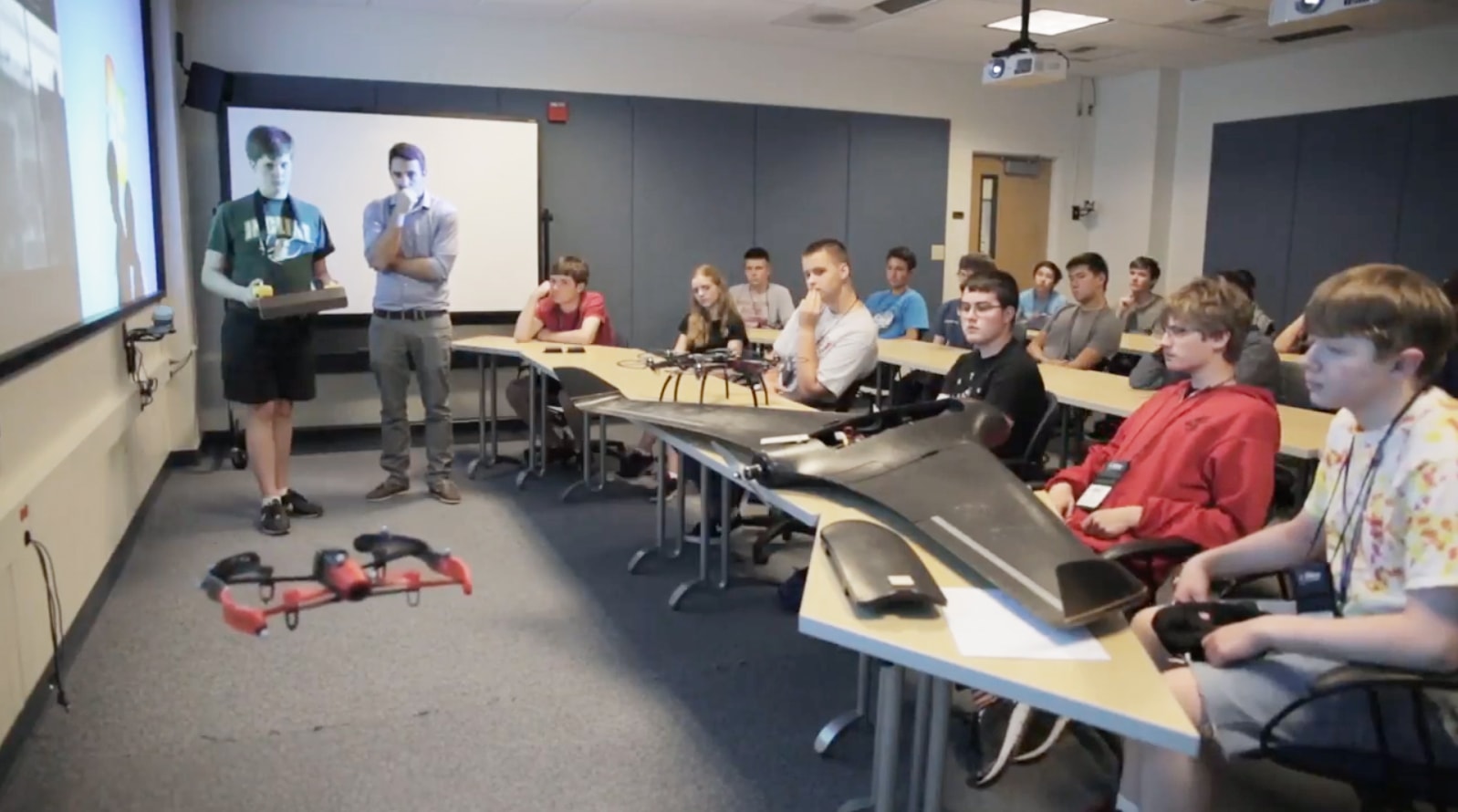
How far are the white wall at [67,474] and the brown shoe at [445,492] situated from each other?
1.12 meters

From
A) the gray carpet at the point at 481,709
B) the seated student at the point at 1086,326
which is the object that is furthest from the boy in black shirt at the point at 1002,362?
the seated student at the point at 1086,326

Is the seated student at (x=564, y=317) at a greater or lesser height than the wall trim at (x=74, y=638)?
greater

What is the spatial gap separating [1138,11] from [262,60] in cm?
477

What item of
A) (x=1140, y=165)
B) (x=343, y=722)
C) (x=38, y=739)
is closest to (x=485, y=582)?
(x=343, y=722)

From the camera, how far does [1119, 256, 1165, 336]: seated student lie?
6.15 m

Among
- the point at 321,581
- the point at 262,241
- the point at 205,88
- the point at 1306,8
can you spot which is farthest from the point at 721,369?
the point at 205,88

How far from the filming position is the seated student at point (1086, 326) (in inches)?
203

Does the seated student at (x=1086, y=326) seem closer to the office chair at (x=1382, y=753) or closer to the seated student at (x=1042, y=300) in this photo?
the seated student at (x=1042, y=300)

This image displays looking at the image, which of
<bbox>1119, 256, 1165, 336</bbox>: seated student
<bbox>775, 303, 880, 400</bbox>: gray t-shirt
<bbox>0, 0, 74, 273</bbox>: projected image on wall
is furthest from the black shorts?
<bbox>1119, 256, 1165, 336</bbox>: seated student

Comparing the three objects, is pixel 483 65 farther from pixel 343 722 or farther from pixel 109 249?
pixel 343 722

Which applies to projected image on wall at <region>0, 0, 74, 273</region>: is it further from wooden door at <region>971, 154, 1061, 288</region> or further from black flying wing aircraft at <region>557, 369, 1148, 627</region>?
wooden door at <region>971, 154, 1061, 288</region>

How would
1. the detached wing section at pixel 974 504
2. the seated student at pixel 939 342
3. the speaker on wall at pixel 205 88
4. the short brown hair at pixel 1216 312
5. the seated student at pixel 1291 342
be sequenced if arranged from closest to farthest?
the detached wing section at pixel 974 504
the short brown hair at pixel 1216 312
the seated student at pixel 939 342
the speaker on wall at pixel 205 88
the seated student at pixel 1291 342

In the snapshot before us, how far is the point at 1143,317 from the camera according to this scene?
6.21 m

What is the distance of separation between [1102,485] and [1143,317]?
4390 millimetres
